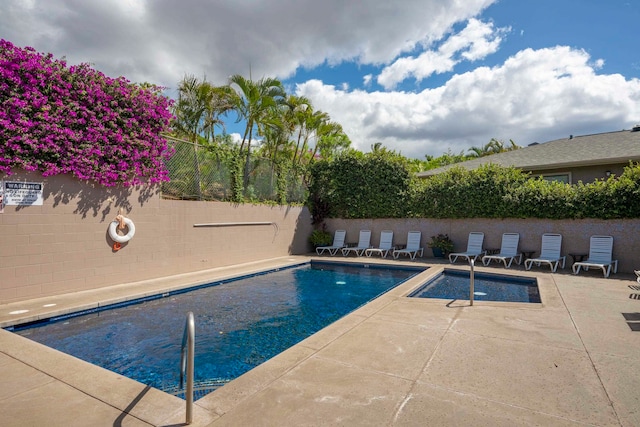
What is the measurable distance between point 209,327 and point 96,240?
371cm

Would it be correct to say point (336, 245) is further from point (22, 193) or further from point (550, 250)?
point (22, 193)

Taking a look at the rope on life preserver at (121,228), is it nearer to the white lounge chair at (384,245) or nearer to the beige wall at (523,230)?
the white lounge chair at (384,245)

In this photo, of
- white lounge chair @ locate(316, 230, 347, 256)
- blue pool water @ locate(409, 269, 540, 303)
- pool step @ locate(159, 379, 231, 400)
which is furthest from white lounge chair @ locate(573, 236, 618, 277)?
pool step @ locate(159, 379, 231, 400)

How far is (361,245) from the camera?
13250 millimetres

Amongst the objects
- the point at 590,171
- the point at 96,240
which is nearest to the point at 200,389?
the point at 96,240

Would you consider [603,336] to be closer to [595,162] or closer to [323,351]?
[323,351]

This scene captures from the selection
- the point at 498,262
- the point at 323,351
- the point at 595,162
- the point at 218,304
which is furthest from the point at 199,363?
the point at 595,162

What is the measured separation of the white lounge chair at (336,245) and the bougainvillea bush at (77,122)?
7099mm

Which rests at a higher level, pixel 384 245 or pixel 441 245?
pixel 441 245

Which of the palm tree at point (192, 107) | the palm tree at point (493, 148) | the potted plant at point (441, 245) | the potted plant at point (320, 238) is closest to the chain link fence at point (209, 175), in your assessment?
the palm tree at point (192, 107)

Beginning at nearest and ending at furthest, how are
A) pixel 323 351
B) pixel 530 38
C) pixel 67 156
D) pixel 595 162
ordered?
pixel 323 351 → pixel 67 156 → pixel 530 38 → pixel 595 162

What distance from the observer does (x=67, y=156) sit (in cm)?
642

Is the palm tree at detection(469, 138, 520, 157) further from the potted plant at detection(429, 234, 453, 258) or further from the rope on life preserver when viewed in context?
the rope on life preserver

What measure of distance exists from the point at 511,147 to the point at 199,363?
94.3 feet
